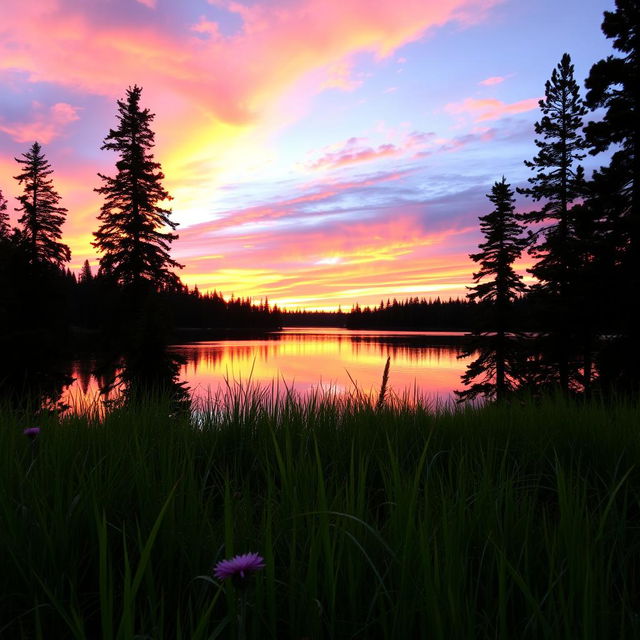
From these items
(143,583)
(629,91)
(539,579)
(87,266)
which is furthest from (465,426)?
(87,266)

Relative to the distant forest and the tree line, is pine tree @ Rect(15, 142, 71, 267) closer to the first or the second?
the distant forest

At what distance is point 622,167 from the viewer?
691 inches

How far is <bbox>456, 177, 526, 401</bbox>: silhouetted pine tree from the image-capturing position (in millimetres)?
30844

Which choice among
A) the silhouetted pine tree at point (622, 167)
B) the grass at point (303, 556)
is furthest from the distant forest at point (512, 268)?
the grass at point (303, 556)

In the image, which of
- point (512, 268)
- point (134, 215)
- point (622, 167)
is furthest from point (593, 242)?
point (134, 215)

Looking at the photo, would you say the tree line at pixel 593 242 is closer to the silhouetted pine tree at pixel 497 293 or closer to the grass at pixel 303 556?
the silhouetted pine tree at pixel 497 293

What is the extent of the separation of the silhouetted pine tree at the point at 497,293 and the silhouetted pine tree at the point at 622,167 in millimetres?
12731

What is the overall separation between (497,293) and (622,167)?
14.7 meters

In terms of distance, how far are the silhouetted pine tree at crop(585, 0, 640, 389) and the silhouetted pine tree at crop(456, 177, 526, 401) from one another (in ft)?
41.8

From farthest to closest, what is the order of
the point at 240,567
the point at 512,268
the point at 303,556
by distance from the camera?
the point at 512,268 → the point at 303,556 → the point at 240,567

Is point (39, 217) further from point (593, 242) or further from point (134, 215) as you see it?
point (593, 242)

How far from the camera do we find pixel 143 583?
173 centimetres

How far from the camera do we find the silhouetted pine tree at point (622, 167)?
16.9 meters

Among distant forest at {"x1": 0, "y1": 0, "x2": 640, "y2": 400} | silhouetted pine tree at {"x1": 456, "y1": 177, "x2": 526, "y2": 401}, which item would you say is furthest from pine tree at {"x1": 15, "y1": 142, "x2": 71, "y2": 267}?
silhouetted pine tree at {"x1": 456, "y1": 177, "x2": 526, "y2": 401}
